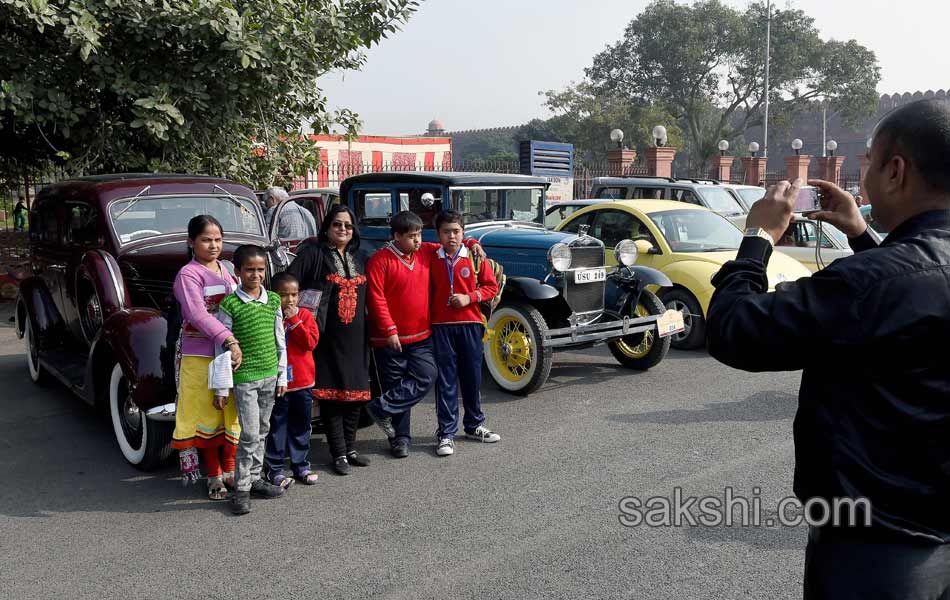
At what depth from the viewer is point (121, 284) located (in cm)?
550

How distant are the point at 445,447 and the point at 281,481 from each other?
3.75 feet

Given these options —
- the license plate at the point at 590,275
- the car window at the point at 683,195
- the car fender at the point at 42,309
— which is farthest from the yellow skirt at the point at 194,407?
the car window at the point at 683,195

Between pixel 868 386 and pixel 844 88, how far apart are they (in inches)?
1896

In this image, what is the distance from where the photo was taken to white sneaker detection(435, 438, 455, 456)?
531 cm

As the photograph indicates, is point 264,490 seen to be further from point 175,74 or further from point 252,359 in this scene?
point 175,74

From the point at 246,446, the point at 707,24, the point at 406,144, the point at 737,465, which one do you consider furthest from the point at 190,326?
the point at 707,24

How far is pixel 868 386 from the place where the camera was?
1613mm

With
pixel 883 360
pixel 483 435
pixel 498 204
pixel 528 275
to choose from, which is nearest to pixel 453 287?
pixel 483 435

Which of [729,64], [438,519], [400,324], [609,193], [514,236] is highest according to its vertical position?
[729,64]

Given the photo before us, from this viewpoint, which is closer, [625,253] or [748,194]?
[625,253]

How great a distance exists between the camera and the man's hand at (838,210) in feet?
6.48

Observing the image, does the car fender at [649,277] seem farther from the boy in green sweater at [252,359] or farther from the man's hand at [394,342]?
the boy in green sweater at [252,359]

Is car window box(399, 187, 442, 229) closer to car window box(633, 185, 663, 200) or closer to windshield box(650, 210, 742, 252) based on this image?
windshield box(650, 210, 742, 252)

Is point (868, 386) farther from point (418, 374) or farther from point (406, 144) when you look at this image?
point (406, 144)
